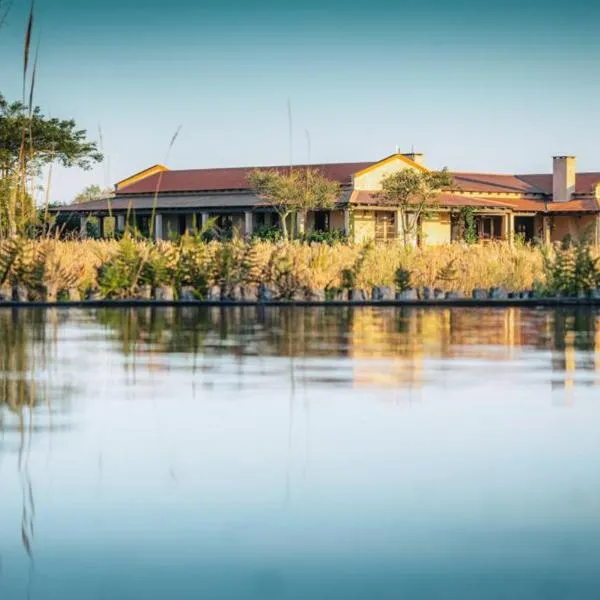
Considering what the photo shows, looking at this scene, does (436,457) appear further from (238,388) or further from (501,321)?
(501,321)

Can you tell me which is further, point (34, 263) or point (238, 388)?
point (34, 263)

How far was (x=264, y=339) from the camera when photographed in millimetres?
18562

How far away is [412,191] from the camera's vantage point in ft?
225

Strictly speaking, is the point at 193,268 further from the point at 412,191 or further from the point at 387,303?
the point at 412,191

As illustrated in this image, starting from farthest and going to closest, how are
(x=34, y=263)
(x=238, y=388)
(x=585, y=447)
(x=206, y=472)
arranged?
1. (x=34, y=263)
2. (x=238, y=388)
3. (x=585, y=447)
4. (x=206, y=472)

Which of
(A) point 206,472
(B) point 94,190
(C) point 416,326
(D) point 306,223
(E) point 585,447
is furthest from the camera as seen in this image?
(B) point 94,190

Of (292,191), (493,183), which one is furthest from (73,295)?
(493,183)

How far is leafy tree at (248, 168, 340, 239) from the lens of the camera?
6575cm

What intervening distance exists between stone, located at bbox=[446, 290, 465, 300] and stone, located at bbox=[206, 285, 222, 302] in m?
4.11

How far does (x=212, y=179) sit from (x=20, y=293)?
2016 inches

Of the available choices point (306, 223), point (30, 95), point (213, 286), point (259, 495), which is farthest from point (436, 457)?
point (306, 223)

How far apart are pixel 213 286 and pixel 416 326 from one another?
687cm

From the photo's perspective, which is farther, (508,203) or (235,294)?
(508,203)

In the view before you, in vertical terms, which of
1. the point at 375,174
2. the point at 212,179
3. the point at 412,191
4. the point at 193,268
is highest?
the point at 212,179
